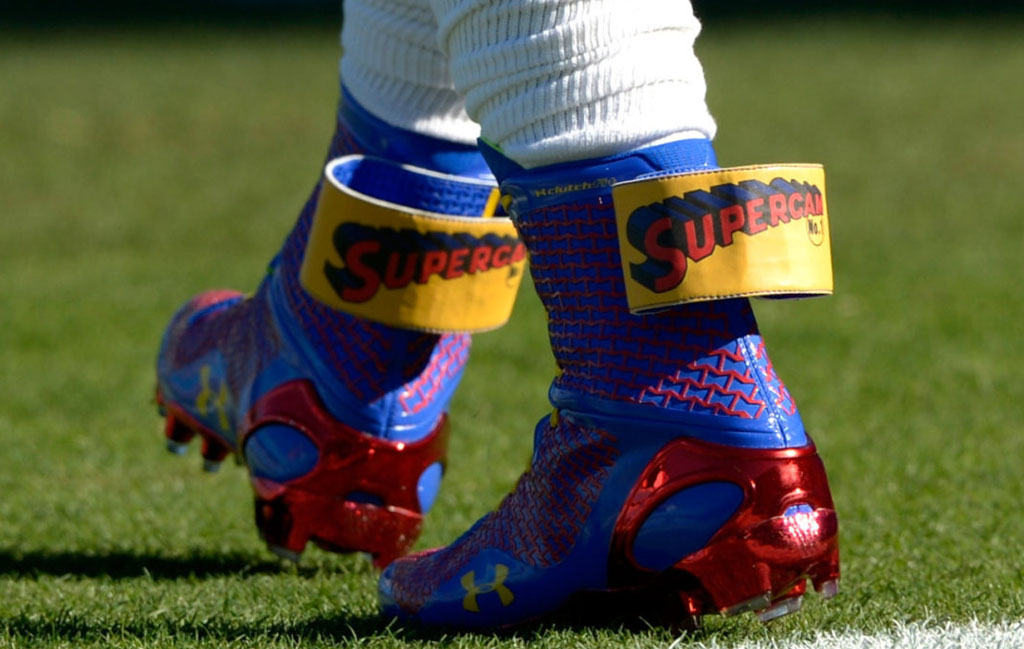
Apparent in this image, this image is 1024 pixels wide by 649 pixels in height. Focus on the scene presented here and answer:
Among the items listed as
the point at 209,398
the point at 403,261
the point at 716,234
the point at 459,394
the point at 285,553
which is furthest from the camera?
the point at 459,394

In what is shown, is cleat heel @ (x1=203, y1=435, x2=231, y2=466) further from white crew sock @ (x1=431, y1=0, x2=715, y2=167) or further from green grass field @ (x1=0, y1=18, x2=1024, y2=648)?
white crew sock @ (x1=431, y1=0, x2=715, y2=167)

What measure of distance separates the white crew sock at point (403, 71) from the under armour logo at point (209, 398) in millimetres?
430

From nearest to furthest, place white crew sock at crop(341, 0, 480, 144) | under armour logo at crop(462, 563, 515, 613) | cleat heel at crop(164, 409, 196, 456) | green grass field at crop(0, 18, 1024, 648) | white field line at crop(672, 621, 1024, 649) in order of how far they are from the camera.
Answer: white field line at crop(672, 621, 1024, 649) < under armour logo at crop(462, 563, 515, 613) < green grass field at crop(0, 18, 1024, 648) < white crew sock at crop(341, 0, 480, 144) < cleat heel at crop(164, 409, 196, 456)

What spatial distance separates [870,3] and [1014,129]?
16.2 feet

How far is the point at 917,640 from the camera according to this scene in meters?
1.38

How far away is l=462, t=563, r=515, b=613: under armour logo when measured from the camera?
58.5 inches

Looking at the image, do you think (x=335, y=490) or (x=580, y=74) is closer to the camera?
(x=580, y=74)

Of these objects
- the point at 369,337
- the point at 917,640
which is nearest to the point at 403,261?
the point at 369,337

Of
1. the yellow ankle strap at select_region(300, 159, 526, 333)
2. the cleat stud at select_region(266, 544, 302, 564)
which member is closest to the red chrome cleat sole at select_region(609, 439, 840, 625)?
the yellow ankle strap at select_region(300, 159, 526, 333)

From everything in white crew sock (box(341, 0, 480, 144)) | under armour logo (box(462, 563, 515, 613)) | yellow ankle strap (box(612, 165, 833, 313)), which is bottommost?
under armour logo (box(462, 563, 515, 613))

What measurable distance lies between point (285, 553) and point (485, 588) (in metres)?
0.45

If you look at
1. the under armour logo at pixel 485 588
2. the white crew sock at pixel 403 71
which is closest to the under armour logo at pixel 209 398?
the white crew sock at pixel 403 71

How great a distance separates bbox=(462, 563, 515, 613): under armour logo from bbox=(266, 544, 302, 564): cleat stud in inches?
16.3

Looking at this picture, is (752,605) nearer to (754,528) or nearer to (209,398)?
(754,528)
